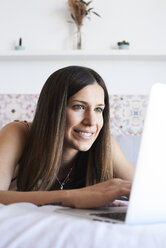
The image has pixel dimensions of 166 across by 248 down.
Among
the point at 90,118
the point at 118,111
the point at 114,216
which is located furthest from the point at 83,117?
the point at 118,111

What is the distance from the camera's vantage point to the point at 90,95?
1684 mm

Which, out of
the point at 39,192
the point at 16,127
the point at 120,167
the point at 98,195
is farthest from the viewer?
the point at 120,167

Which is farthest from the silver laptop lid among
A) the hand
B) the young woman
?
the young woman

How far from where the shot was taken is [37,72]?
10.4 feet

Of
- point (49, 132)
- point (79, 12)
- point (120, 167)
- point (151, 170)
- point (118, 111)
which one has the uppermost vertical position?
point (79, 12)

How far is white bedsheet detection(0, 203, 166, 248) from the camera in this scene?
2.10 ft

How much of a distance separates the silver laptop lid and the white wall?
240 cm

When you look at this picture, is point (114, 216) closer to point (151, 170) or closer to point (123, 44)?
point (151, 170)

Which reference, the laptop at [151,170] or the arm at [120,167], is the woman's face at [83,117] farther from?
the laptop at [151,170]

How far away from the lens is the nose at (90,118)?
1.67 m

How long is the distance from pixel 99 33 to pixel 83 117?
1575 mm

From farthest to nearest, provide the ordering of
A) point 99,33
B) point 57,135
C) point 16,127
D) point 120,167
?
1. point 99,33
2. point 120,167
3. point 16,127
4. point 57,135

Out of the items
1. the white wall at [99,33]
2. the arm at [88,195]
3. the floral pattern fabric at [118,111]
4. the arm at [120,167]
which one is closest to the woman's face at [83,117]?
the arm at [120,167]

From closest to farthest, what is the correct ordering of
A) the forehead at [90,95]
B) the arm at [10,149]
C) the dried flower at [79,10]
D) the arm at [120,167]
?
the arm at [10,149] → the forehead at [90,95] → the arm at [120,167] → the dried flower at [79,10]
